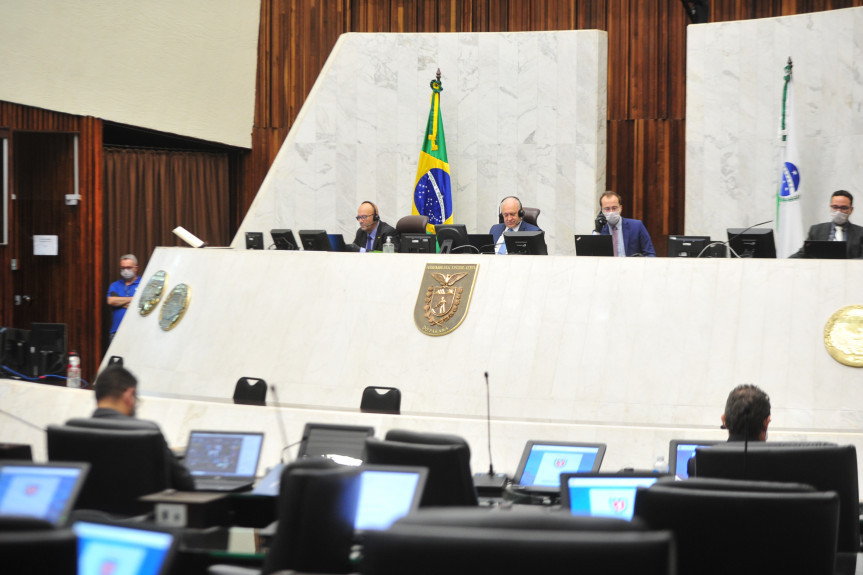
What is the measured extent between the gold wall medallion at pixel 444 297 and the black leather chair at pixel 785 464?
16.0 feet

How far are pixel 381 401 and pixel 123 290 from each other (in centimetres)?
580

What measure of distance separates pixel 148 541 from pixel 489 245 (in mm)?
6852

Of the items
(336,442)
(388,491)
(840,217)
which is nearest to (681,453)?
(336,442)

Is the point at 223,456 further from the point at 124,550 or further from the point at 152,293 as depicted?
the point at 152,293

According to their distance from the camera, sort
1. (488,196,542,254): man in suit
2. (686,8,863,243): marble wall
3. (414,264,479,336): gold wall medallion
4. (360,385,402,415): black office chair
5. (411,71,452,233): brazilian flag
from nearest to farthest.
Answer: (360,385,402,415): black office chair
(414,264,479,336): gold wall medallion
(488,196,542,254): man in suit
(686,8,863,243): marble wall
(411,71,452,233): brazilian flag

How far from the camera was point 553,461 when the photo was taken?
17.1ft

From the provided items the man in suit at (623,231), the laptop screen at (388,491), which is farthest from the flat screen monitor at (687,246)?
the laptop screen at (388,491)

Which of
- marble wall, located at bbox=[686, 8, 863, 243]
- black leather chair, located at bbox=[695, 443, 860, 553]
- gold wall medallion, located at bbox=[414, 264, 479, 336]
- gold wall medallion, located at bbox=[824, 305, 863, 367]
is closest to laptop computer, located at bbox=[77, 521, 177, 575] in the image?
black leather chair, located at bbox=[695, 443, 860, 553]

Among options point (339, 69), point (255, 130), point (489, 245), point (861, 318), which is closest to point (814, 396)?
point (861, 318)

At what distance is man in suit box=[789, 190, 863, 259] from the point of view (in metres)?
8.13

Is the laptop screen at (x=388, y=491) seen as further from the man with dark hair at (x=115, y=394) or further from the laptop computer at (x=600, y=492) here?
the man with dark hair at (x=115, y=394)

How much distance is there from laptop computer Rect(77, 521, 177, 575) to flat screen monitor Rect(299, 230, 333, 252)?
22.7 ft

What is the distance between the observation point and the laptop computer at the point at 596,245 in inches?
329

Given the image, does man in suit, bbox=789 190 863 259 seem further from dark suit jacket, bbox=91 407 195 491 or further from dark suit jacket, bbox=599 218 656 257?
dark suit jacket, bbox=91 407 195 491
